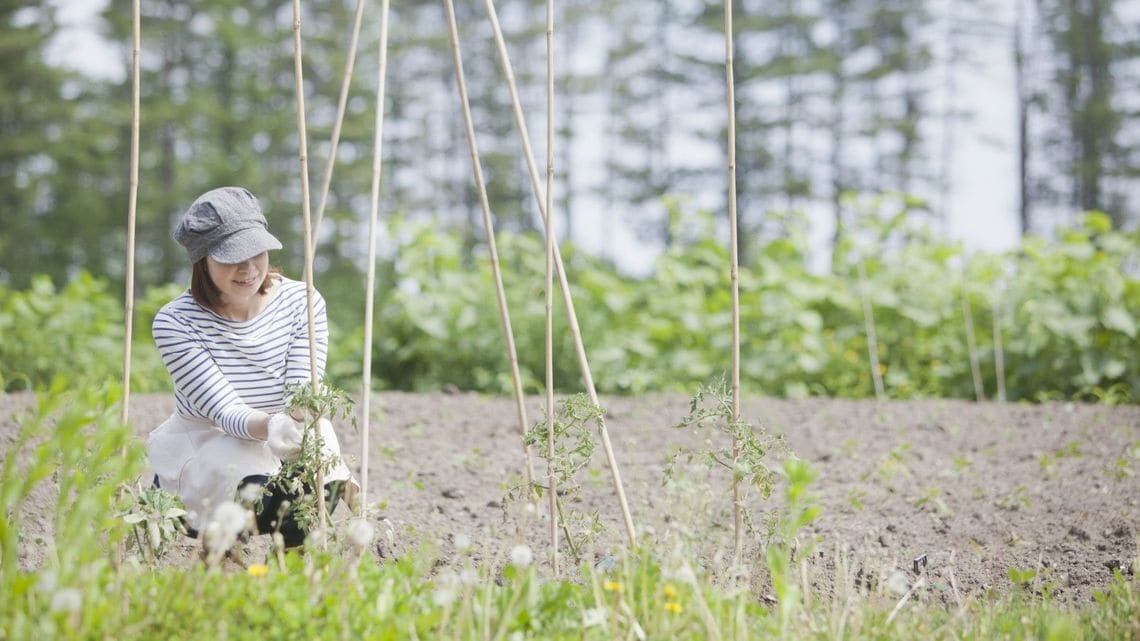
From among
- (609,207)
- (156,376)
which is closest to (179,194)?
(609,207)

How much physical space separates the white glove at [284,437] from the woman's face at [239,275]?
1.11ft

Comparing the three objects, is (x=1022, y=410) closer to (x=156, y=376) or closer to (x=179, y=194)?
(x=156, y=376)

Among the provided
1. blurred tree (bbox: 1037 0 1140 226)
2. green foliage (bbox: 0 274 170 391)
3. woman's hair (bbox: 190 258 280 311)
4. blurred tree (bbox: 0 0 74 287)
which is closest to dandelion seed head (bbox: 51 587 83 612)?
woman's hair (bbox: 190 258 280 311)

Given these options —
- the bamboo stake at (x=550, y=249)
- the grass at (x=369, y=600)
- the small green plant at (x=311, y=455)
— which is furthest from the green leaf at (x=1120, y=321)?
the small green plant at (x=311, y=455)

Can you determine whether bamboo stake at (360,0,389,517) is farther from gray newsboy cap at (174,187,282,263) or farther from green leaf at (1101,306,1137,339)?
green leaf at (1101,306,1137,339)

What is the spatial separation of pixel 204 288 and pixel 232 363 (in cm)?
22

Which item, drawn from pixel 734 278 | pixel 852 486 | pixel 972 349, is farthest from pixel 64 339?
pixel 972 349

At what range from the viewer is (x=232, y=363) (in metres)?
2.50

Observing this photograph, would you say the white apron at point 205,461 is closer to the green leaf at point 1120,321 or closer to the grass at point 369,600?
the grass at point 369,600

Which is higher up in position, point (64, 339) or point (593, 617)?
point (64, 339)

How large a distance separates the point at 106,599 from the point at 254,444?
84 cm

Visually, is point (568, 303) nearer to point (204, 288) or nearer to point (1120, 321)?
point (204, 288)

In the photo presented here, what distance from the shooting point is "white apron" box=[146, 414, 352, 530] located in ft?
A: 8.02

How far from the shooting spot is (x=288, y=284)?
8.61 ft
